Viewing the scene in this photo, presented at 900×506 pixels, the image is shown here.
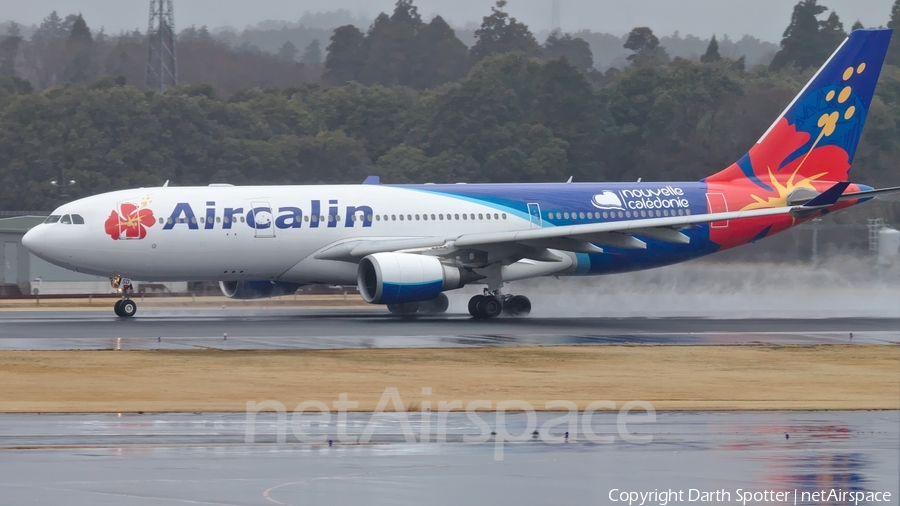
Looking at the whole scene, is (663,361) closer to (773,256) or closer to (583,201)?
(583,201)

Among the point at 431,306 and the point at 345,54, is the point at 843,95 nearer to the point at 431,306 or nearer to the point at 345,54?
the point at 431,306

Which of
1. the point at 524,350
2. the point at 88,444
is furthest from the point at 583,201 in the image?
the point at 88,444

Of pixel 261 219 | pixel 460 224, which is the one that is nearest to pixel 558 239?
pixel 460 224

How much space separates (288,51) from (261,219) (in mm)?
117332

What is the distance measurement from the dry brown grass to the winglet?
7.23m

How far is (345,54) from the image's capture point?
129375 mm

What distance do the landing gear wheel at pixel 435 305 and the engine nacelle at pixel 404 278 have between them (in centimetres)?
365

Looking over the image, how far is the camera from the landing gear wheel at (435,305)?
3625 centimetres

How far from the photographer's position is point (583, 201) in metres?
35.8

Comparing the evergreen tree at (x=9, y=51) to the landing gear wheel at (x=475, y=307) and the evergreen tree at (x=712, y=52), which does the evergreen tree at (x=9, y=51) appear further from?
the landing gear wheel at (x=475, y=307)

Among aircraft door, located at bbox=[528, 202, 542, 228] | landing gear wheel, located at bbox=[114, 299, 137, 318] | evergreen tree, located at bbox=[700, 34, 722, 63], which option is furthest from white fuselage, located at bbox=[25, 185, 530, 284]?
evergreen tree, located at bbox=[700, 34, 722, 63]

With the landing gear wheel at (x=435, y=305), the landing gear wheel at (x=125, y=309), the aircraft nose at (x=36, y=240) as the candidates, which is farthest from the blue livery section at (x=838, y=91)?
the aircraft nose at (x=36, y=240)

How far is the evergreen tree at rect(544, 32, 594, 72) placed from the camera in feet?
431

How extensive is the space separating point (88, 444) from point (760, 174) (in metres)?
28.0
